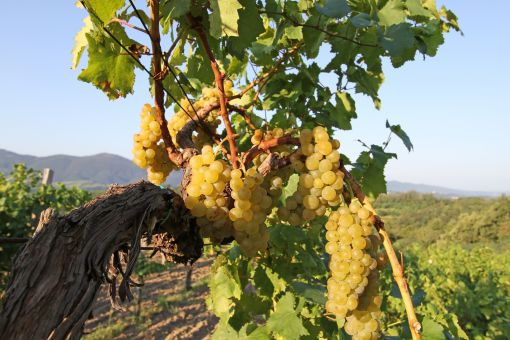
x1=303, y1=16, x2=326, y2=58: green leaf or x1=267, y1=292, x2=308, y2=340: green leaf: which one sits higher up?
x1=303, y1=16, x2=326, y2=58: green leaf

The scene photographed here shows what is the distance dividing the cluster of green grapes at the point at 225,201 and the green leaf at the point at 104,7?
0.53 meters

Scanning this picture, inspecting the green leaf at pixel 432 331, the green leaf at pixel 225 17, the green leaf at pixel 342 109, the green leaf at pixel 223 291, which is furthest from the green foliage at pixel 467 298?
the green leaf at pixel 225 17

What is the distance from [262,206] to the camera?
56.0 inches

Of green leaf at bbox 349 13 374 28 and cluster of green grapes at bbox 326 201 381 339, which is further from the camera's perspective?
green leaf at bbox 349 13 374 28

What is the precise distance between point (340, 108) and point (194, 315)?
31.1 feet

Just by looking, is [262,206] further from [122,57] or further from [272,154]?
[122,57]

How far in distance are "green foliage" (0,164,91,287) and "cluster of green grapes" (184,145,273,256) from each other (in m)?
6.36

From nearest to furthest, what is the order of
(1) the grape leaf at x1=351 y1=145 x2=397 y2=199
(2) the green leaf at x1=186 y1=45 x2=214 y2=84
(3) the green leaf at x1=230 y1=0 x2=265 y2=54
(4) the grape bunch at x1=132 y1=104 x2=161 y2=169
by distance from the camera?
(3) the green leaf at x1=230 y1=0 x2=265 y2=54
(4) the grape bunch at x1=132 y1=104 x2=161 y2=169
(2) the green leaf at x1=186 y1=45 x2=214 y2=84
(1) the grape leaf at x1=351 y1=145 x2=397 y2=199

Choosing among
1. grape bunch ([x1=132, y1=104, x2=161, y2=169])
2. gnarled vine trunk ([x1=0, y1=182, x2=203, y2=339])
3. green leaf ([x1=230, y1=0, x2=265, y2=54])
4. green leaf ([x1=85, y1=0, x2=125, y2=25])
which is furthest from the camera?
grape bunch ([x1=132, y1=104, x2=161, y2=169])

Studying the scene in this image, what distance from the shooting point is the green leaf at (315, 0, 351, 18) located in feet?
5.04

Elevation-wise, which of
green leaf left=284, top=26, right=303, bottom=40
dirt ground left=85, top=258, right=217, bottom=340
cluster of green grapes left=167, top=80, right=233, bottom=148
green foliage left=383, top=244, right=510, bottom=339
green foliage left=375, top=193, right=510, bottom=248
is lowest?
dirt ground left=85, top=258, right=217, bottom=340

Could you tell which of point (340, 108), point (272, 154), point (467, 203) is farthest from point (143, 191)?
point (467, 203)

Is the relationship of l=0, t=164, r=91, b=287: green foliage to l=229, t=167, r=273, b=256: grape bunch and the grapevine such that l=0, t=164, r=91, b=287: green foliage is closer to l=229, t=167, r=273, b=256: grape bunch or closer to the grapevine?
the grapevine

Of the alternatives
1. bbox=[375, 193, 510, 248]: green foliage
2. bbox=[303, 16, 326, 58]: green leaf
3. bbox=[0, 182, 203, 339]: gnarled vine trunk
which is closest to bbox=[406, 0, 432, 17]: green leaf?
bbox=[303, 16, 326, 58]: green leaf
